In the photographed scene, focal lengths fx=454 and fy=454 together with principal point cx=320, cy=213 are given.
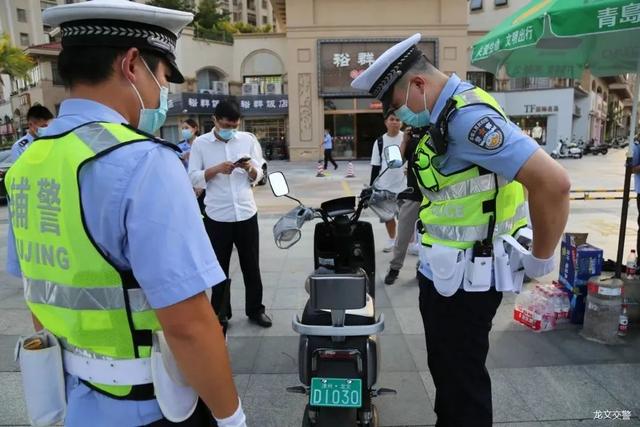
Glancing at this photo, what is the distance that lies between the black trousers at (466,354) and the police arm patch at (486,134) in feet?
2.09

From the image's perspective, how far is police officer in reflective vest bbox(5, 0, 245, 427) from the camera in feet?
3.34

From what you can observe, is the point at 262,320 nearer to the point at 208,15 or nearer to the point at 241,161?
the point at 241,161

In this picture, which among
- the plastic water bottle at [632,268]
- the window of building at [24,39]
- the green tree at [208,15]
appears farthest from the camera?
the window of building at [24,39]

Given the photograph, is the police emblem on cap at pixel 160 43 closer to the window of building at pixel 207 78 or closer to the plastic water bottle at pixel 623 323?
the plastic water bottle at pixel 623 323

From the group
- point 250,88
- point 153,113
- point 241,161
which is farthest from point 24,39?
point 153,113

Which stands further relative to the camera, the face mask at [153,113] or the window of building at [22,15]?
the window of building at [22,15]

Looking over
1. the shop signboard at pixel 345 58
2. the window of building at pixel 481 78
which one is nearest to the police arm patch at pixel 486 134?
the shop signboard at pixel 345 58

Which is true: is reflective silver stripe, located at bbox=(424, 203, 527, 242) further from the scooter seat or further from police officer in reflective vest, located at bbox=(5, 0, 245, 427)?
police officer in reflective vest, located at bbox=(5, 0, 245, 427)

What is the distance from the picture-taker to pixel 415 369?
10.2 ft

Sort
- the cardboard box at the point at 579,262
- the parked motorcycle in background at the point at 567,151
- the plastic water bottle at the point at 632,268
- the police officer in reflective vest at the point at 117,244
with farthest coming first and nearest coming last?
the parked motorcycle in background at the point at 567,151
the plastic water bottle at the point at 632,268
the cardboard box at the point at 579,262
the police officer in reflective vest at the point at 117,244

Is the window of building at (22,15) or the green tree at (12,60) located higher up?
the window of building at (22,15)

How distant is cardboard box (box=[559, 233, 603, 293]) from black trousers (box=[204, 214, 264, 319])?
2.57 metres

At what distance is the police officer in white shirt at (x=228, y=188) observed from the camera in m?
3.60

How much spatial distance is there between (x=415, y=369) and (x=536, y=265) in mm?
1534
